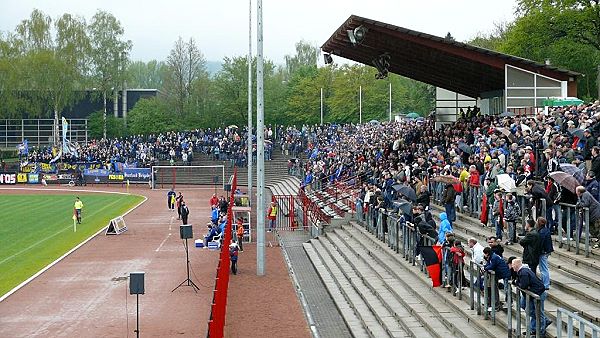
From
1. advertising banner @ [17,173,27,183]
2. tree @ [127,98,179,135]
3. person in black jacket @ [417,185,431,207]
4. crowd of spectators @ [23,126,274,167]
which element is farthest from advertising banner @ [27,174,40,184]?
person in black jacket @ [417,185,431,207]

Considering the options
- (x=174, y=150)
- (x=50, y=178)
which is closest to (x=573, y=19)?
(x=174, y=150)

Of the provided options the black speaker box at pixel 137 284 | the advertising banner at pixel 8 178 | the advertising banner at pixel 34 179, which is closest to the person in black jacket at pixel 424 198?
the black speaker box at pixel 137 284

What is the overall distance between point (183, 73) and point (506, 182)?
93.3 metres

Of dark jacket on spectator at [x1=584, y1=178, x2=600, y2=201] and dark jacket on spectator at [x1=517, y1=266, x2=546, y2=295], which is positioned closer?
dark jacket on spectator at [x1=517, y1=266, x2=546, y2=295]

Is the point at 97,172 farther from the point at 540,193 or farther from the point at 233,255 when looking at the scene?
the point at 540,193

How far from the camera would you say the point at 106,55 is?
356 feet

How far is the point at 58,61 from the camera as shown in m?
105

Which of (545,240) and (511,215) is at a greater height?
(511,215)

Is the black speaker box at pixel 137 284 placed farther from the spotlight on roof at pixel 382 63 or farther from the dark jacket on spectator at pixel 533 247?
the spotlight on roof at pixel 382 63

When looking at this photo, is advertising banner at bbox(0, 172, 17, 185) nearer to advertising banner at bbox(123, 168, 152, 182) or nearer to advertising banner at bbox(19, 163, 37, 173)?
advertising banner at bbox(19, 163, 37, 173)

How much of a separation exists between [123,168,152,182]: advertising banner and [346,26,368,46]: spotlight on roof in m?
44.1

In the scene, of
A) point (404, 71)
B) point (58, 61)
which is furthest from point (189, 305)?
point (58, 61)

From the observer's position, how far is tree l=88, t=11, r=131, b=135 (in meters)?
108

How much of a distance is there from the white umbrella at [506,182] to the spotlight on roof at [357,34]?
51.4ft
